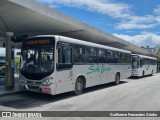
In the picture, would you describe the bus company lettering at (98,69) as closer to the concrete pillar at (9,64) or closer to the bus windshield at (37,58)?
the bus windshield at (37,58)

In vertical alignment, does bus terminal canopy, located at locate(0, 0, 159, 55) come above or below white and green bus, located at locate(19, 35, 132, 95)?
above

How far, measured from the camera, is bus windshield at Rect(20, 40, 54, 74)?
9.23 m

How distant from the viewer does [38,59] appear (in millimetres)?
9539

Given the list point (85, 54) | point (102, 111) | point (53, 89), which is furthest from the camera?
point (85, 54)

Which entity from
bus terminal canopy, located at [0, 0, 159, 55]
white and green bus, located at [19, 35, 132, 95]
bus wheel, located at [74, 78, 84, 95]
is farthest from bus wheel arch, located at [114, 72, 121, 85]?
bus wheel, located at [74, 78, 84, 95]

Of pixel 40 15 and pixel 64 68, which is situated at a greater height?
pixel 40 15

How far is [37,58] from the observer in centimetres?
958

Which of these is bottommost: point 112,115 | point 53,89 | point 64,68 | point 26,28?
point 112,115

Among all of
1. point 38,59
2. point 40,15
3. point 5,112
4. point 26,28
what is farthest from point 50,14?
point 5,112

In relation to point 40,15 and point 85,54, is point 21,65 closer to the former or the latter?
point 40,15

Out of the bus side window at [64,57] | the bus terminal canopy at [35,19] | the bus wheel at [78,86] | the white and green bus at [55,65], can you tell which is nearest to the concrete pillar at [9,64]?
the bus terminal canopy at [35,19]

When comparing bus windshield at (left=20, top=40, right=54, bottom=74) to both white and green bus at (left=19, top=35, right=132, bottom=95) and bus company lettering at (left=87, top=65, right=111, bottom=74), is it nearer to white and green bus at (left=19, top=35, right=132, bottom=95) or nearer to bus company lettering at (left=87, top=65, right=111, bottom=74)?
white and green bus at (left=19, top=35, right=132, bottom=95)

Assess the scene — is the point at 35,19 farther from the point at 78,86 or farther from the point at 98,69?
the point at 98,69

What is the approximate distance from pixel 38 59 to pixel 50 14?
7.83 ft
